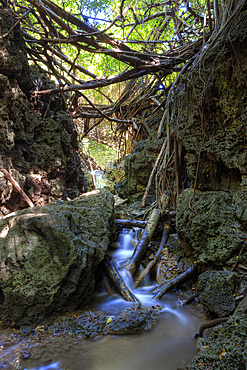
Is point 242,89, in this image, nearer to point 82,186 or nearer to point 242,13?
point 242,13

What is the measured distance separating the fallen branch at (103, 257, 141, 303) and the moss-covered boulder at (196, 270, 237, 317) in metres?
0.97

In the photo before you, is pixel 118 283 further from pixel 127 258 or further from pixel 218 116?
pixel 218 116

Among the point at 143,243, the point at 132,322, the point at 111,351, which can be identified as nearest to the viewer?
the point at 111,351

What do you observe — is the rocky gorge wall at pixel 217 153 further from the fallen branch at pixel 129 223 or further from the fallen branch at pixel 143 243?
the fallen branch at pixel 129 223

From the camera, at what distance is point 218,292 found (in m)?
2.84

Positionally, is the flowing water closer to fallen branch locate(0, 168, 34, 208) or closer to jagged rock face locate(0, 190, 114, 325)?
jagged rock face locate(0, 190, 114, 325)

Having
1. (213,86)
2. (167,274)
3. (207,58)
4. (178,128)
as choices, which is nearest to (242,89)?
(213,86)

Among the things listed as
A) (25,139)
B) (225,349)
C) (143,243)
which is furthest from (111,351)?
(25,139)

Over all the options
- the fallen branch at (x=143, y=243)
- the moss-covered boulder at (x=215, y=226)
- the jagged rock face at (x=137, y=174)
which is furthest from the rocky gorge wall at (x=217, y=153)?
the jagged rock face at (x=137, y=174)

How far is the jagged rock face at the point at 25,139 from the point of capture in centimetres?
436

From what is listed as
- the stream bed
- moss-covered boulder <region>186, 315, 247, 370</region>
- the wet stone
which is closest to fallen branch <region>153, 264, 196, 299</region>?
the wet stone

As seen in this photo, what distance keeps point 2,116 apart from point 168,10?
5.56 metres

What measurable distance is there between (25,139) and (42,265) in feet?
10.5

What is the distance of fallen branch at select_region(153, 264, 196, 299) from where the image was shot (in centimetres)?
349
